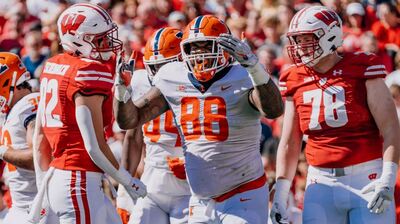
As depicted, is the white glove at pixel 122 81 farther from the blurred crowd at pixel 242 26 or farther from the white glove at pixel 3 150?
the blurred crowd at pixel 242 26

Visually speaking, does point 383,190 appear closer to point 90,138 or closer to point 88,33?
point 90,138

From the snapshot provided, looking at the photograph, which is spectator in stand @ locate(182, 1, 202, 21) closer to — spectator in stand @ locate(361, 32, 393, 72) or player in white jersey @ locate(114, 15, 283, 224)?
spectator in stand @ locate(361, 32, 393, 72)

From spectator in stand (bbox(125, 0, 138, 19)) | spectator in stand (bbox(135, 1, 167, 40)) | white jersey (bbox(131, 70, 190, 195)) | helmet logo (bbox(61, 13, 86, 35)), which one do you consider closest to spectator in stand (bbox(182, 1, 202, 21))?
spectator in stand (bbox(135, 1, 167, 40))

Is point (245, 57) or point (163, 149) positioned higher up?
point (245, 57)

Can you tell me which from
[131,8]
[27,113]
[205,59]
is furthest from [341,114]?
[131,8]

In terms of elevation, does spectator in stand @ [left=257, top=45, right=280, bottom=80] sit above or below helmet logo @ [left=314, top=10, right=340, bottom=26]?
below

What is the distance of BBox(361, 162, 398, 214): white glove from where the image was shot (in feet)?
21.5

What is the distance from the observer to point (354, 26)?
38.6ft

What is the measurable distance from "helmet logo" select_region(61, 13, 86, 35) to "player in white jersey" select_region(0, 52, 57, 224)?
647 mm

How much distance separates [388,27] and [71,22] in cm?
552

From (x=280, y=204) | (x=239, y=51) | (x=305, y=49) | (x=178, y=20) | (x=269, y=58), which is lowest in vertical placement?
(x=280, y=204)

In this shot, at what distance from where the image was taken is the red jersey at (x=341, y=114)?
22.1ft

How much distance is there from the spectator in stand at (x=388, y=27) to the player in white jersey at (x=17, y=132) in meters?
5.02

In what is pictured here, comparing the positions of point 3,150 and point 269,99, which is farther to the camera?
point 3,150
